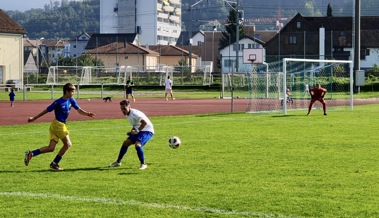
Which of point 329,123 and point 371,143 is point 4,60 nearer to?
point 329,123

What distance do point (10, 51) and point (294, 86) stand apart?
37763 millimetres

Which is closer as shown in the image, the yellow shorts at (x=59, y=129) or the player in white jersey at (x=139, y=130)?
the player in white jersey at (x=139, y=130)

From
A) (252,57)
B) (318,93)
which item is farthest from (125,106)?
(252,57)

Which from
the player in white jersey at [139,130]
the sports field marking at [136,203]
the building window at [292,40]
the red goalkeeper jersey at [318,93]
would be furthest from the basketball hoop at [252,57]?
the building window at [292,40]

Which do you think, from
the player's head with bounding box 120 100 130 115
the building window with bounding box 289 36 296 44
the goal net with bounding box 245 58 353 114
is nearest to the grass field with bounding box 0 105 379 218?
the player's head with bounding box 120 100 130 115

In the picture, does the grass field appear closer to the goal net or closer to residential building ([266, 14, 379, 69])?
the goal net

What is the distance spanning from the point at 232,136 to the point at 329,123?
23.1 ft

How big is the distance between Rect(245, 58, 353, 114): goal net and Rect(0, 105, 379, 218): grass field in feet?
52.6

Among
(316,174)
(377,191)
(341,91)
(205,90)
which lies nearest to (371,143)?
(316,174)

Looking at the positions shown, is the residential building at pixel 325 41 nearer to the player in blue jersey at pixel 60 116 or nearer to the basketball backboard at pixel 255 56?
the basketball backboard at pixel 255 56

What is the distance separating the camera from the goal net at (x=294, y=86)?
4256 centimetres

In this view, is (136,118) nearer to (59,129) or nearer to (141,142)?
(141,142)

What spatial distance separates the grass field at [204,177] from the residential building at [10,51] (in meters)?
58.1

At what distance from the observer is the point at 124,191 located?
12773 mm
